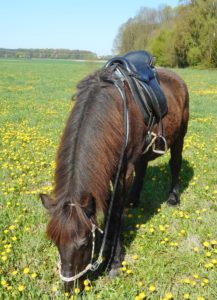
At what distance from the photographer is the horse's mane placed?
9.27ft

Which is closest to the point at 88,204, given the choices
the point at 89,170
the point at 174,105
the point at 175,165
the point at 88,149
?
the point at 89,170

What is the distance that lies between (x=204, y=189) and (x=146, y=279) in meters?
2.78

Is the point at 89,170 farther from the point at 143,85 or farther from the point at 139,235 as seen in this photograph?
the point at 139,235

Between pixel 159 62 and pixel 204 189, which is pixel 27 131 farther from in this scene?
pixel 159 62

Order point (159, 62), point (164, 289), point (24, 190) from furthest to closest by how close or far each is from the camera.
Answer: point (159, 62) < point (24, 190) < point (164, 289)

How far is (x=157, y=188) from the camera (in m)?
6.12

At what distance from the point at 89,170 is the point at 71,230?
22.9 inches

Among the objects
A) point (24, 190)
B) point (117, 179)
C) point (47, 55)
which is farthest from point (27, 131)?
point (47, 55)

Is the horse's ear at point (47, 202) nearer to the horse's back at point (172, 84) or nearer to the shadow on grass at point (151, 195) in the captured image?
the shadow on grass at point (151, 195)

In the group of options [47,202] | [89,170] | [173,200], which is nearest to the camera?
[47,202]

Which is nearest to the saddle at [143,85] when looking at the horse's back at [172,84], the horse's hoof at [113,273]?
the horse's back at [172,84]

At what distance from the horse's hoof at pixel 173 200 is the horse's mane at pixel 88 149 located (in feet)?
7.79

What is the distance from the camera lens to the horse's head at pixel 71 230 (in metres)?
2.72

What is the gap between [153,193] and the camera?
591 centimetres
